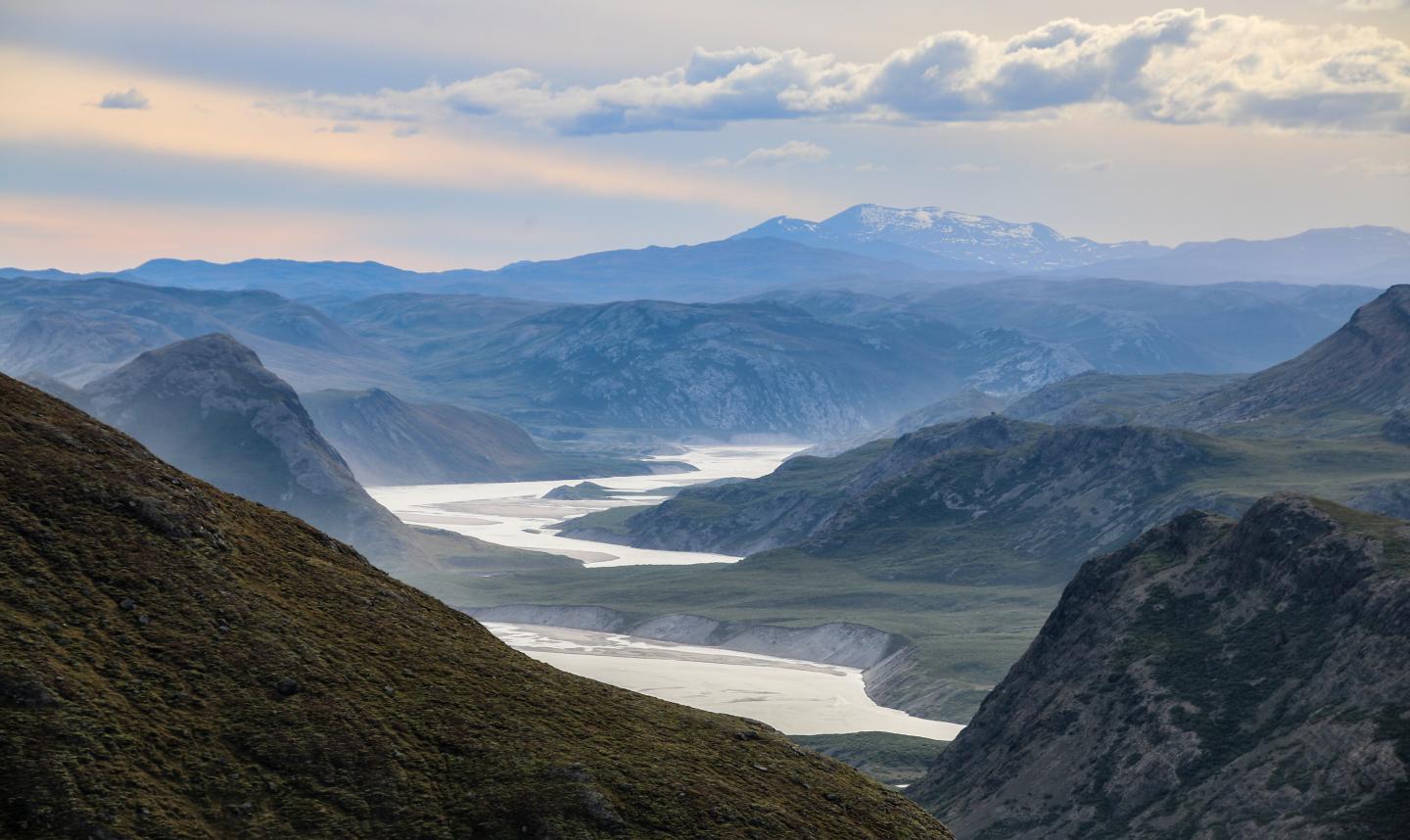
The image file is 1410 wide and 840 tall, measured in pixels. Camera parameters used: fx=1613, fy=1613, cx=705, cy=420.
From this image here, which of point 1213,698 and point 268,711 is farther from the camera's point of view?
point 1213,698

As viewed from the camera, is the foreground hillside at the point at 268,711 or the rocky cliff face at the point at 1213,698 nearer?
the foreground hillside at the point at 268,711

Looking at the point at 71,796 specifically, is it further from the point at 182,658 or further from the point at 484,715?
the point at 484,715

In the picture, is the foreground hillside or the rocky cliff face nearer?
the foreground hillside

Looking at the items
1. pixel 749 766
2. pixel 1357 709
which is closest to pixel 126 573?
pixel 749 766

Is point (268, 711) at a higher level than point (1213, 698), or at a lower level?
higher
